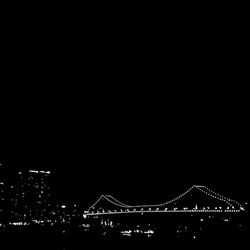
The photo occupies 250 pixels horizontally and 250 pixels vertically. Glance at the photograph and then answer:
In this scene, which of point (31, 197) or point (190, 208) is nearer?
point (190, 208)

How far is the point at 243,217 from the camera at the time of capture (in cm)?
3250

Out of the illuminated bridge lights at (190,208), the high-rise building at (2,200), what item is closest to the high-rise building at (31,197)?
the high-rise building at (2,200)

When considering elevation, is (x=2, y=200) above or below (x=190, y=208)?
above

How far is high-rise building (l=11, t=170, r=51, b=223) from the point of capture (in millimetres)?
50750

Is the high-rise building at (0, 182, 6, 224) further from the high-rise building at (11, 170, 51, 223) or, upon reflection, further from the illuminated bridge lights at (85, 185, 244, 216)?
the illuminated bridge lights at (85, 185, 244, 216)

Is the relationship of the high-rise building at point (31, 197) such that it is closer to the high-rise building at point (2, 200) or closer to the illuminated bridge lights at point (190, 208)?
the high-rise building at point (2, 200)

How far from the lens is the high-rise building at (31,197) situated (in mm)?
50750

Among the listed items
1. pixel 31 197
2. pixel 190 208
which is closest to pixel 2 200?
pixel 31 197

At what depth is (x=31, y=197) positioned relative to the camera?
179ft

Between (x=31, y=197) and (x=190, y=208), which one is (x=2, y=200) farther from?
(x=190, y=208)

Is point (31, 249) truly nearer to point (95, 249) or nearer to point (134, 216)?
point (95, 249)

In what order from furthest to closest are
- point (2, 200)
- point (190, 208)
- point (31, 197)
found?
point (31, 197) < point (2, 200) < point (190, 208)

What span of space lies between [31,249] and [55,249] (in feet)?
2.60

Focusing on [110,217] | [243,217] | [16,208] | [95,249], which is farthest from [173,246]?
[16,208]
